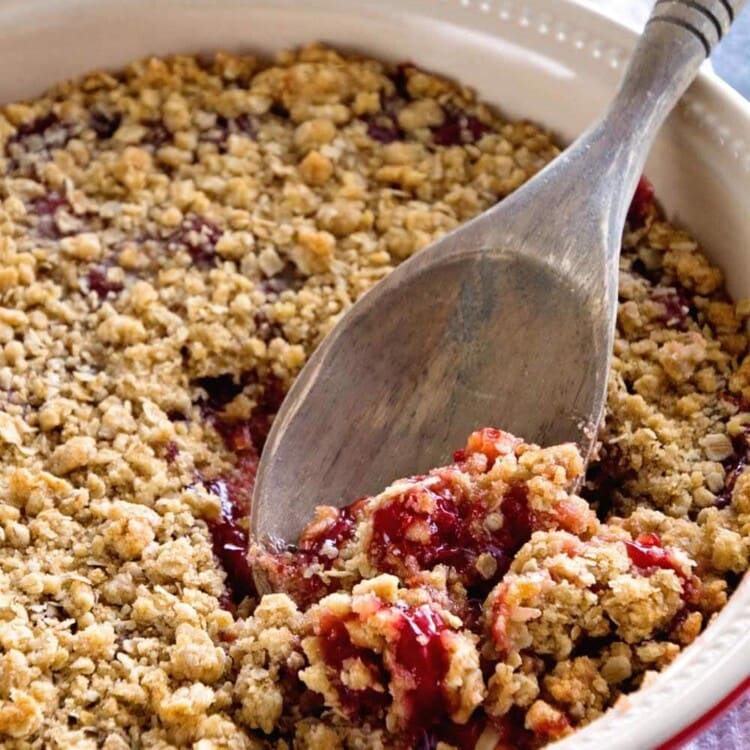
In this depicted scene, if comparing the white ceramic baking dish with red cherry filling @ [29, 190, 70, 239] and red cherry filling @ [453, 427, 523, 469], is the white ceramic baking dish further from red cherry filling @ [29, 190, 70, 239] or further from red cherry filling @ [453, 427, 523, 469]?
red cherry filling @ [453, 427, 523, 469]

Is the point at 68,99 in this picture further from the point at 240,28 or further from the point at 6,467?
the point at 6,467

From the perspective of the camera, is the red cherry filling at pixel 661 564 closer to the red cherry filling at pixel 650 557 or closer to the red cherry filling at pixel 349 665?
the red cherry filling at pixel 650 557

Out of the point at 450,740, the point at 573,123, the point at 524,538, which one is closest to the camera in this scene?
the point at 450,740

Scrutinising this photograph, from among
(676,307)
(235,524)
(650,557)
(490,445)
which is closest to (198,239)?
(235,524)

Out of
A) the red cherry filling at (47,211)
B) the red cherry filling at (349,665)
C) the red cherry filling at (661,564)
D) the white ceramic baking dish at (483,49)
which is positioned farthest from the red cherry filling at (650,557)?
the red cherry filling at (47,211)

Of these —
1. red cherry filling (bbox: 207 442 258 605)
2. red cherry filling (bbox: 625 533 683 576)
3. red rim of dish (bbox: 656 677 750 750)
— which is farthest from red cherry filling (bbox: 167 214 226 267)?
red rim of dish (bbox: 656 677 750 750)

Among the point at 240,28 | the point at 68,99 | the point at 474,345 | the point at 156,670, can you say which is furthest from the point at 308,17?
the point at 156,670
